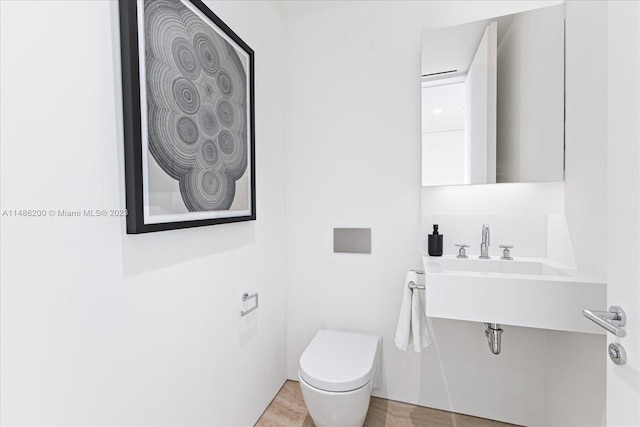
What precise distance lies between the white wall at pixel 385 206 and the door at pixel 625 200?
80 centimetres

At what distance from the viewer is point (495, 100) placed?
1.68 metres

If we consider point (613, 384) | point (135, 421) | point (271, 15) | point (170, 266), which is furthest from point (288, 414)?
point (271, 15)

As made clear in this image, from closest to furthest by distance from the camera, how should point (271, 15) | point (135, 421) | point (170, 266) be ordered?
point (135, 421)
point (170, 266)
point (271, 15)

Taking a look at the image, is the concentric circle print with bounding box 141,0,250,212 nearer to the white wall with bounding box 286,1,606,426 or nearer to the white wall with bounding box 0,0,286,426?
the white wall with bounding box 0,0,286,426

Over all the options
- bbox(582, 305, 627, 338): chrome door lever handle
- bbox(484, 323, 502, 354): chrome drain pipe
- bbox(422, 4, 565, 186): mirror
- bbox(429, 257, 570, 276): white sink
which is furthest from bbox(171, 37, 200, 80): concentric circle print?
bbox(484, 323, 502, 354): chrome drain pipe

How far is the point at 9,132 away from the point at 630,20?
1395 mm

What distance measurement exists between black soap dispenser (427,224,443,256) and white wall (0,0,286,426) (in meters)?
1.10

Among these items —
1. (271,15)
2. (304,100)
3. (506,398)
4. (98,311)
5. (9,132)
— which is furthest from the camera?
(304,100)

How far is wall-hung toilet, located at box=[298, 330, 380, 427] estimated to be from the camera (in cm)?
139

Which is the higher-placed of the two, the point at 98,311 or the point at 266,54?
the point at 266,54

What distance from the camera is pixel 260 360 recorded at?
1.79 meters

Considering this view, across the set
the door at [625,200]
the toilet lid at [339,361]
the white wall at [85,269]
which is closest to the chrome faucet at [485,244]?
the toilet lid at [339,361]

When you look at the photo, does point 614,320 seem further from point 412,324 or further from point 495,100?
point 495,100

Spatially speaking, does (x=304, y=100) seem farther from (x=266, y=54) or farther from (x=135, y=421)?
(x=135, y=421)
